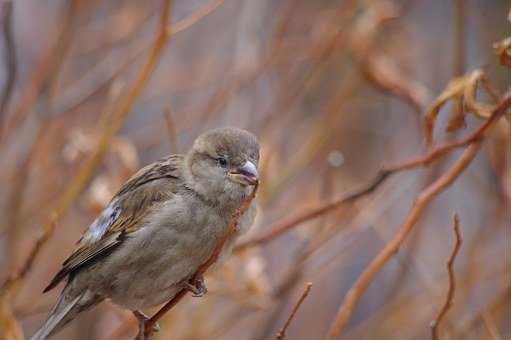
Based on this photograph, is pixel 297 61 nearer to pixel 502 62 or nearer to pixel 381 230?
pixel 381 230

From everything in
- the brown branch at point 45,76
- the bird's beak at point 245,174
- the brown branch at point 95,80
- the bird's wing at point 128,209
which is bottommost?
the bird's beak at point 245,174

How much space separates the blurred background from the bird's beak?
1.19 ft

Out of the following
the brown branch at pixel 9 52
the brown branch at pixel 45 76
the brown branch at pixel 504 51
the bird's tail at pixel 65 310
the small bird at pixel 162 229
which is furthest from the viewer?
the brown branch at pixel 45 76

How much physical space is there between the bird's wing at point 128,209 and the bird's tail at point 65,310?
11cm

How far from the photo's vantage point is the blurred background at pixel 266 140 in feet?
12.9

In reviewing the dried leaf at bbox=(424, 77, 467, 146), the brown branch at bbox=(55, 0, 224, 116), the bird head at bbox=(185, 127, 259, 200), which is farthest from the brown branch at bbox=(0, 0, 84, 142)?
the dried leaf at bbox=(424, 77, 467, 146)

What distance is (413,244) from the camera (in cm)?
418

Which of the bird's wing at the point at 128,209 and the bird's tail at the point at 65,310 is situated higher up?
the bird's wing at the point at 128,209

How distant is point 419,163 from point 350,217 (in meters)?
0.87

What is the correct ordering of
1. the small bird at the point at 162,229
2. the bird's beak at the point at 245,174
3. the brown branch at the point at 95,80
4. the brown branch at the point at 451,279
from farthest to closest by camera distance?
1. the brown branch at the point at 95,80
2. the small bird at the point at 162,229
3. the bird's beak at the point at 245,174
4. the brown branch at the point at 451,279

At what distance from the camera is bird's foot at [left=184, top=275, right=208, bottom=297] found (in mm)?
3404

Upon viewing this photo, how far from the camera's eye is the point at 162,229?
11.6 feet

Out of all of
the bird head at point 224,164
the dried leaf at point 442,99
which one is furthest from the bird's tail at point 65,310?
the dried leaf at point 442,99

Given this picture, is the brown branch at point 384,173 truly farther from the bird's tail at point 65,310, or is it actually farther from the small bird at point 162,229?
the bird's tail at point 65,310
